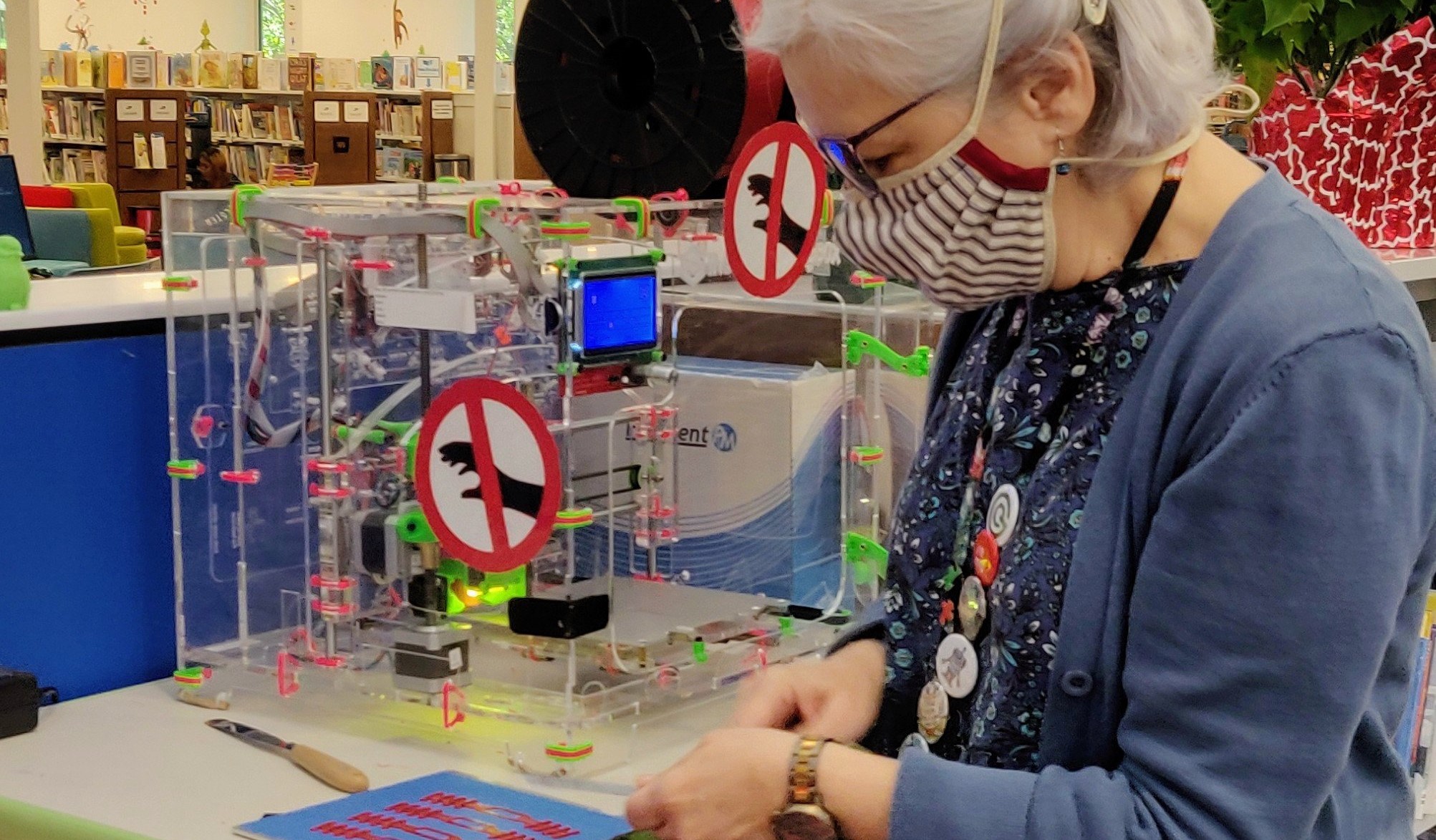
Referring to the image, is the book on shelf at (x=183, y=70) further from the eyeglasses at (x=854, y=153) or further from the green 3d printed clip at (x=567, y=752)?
the eyeglasses at (x=854, y=153)

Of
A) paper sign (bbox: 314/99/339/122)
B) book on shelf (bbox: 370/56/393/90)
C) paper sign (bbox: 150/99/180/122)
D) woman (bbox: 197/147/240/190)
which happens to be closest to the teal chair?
woman (bbox: 197/147/240/190)

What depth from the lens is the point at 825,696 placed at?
1173 mm

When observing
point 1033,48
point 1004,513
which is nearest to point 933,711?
point 1004,513

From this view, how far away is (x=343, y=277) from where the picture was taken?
177cm

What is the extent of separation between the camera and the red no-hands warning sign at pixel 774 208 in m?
Result: 1.83

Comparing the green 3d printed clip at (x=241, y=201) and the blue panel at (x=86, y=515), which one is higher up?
the green 3d printed clip at (x=241, y=201)

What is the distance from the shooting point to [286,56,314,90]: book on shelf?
1153 centimetres

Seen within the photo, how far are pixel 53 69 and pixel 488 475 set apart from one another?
11.2 m

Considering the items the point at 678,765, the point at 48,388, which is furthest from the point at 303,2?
the point at 678,765

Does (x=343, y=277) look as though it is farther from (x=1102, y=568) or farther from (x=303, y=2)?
(x=303, y=2)

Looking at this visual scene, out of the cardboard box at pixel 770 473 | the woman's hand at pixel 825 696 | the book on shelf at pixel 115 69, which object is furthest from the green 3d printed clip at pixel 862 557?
the book on shelf at pixel 115 69

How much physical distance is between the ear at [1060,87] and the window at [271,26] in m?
12.9

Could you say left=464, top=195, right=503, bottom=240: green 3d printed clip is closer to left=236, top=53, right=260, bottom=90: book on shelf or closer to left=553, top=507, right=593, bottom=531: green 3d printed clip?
left=553, top=507, right=593, bottom=531: green 3d printed clip

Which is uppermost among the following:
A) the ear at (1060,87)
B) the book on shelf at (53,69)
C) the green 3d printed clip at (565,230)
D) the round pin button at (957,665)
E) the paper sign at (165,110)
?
the book on shelf at (53,69)
